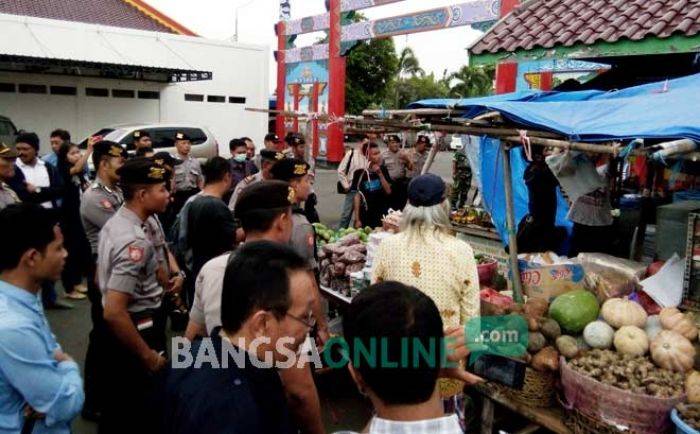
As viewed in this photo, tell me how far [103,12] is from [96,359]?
81.5 ft

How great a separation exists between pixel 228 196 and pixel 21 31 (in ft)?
48.8

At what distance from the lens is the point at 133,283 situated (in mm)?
2855

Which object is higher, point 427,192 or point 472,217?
point 427,192

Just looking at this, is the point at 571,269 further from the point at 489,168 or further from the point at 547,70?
the point at 547,70

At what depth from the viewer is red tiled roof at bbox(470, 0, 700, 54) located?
5.87 metres

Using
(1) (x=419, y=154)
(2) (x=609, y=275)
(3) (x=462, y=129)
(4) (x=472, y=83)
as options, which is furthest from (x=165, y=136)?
(4) (x=472, y=83)

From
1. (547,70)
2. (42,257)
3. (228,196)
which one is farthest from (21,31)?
(42,257)

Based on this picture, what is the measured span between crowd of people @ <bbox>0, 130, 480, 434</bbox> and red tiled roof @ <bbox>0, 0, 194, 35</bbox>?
66.6 ft

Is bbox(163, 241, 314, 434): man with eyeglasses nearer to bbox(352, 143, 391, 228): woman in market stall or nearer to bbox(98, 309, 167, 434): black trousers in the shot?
bbox(98, 309, 167, 434): black trousers

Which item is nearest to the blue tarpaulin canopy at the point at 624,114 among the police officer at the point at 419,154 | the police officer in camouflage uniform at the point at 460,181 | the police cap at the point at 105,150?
the police cap at the point at 105,150

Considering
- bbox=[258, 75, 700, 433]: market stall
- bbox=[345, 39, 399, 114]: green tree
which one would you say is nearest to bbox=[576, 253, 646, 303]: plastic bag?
bbox=[258, 75, 700, 433]: market stall

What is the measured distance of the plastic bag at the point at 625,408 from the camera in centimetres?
296

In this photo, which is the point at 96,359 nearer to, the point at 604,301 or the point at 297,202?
the point at 297,202

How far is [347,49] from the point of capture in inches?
692
